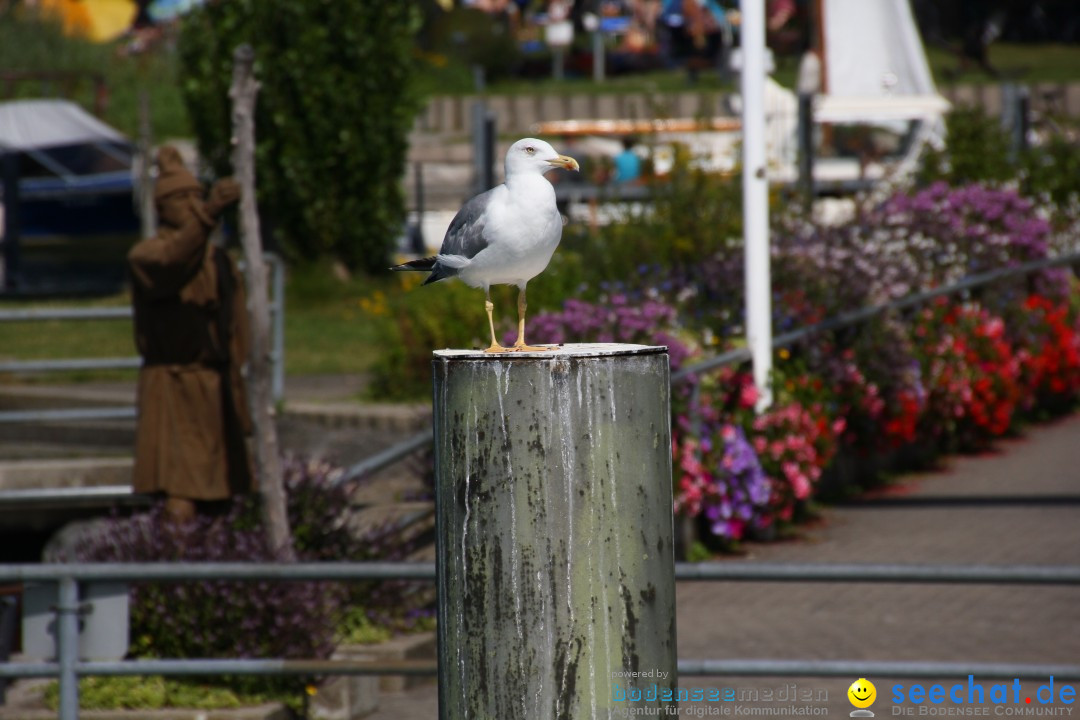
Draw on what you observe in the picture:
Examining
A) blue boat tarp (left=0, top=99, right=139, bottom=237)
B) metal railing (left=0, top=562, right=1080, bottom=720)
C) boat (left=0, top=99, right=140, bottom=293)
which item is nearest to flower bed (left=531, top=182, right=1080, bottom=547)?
metal railing (left=0, top=562, right=1080, bottom=720)

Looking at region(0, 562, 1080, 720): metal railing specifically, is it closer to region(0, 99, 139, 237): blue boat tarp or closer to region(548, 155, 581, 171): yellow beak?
region(548, 155, 581, 171): yellow beak

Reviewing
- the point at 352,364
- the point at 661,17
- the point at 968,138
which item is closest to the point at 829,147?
the point at 968,138

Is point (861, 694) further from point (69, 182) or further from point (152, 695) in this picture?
point (69, 182)

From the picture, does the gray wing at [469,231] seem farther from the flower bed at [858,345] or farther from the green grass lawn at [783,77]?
the green grass lawn at [783,77]

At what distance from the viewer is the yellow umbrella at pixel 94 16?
34406 millimetres

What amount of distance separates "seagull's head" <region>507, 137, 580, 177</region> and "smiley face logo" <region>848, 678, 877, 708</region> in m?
2.84

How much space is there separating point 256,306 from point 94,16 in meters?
32.3

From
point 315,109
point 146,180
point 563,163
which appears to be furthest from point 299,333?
point 563,163

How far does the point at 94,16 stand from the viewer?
36.3 metres

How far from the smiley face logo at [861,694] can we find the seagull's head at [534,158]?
284 cm

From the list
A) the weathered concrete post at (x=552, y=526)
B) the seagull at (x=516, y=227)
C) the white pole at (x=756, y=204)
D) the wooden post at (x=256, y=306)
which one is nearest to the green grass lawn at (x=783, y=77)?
the white pole at (x=756, y=204)

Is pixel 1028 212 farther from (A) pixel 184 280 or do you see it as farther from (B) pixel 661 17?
(B) pixel 661 17

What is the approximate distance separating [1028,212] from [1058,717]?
7617mm

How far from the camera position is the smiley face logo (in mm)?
5728
